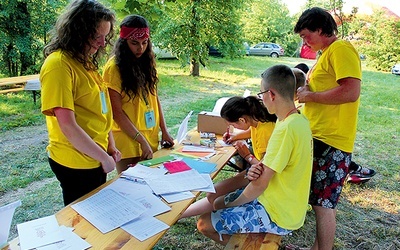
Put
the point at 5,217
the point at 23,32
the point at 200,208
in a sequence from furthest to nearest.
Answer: the point at 23,32 < the point at 200,208 < the point at 5,217

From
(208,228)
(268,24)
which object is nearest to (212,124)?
(208,228)

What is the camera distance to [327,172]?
2.04m

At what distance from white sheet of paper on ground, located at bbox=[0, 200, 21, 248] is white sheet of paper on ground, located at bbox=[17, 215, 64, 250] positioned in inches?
2.3

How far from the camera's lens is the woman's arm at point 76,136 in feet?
4.78

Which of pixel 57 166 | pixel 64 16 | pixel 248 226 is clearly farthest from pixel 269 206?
pixel 64 16

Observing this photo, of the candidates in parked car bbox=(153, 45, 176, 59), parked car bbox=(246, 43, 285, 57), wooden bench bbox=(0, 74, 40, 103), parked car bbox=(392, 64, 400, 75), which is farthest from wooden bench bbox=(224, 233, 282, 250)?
parked car bbox=(246, 43, 285, 57)

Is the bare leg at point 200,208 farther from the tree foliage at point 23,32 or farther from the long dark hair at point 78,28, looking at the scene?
the tree foliage at point 23,32

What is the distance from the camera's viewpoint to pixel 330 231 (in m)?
2.09

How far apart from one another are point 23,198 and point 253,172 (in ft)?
7.96

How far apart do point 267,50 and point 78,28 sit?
64.6 ft

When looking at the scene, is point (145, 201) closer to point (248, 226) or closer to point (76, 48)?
point (248, 226)

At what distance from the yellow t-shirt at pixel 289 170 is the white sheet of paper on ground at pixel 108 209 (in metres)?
0.62

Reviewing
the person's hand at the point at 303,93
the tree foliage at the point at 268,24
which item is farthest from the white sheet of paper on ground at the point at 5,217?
the tree foliage at the point at 268,24

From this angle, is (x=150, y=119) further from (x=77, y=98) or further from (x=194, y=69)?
(x=194, y=69)
